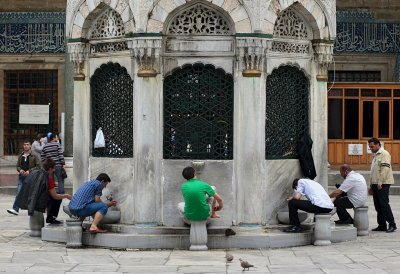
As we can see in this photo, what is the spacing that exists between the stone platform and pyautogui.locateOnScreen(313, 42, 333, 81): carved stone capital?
2305 mm

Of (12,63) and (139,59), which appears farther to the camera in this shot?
(12,63)

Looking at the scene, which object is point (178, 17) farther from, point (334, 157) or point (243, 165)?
point (334, 157)

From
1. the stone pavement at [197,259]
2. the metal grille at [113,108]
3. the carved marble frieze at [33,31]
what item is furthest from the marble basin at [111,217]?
the carved marble frieze at [33,31]

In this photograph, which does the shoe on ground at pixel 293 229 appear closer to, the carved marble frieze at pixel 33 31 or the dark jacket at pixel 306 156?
the dark jacket at pixel 306 156

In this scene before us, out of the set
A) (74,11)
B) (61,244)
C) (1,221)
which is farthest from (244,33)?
(1,221)

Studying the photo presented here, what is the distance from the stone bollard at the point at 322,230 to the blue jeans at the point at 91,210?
9.43 feet

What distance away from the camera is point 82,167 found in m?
16.6

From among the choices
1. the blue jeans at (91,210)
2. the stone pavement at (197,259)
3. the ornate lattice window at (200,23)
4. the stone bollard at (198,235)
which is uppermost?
the ornate lattice window at (200,23)

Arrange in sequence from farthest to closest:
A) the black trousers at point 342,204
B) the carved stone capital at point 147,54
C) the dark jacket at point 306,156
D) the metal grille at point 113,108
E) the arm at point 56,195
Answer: the black trousers at point 342,204
the arm at point 56,195
the dark jacket at point 306,156
the metal grille at point 113,108
the carved stone capital at point 147,54

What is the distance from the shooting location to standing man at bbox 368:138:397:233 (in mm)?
17641

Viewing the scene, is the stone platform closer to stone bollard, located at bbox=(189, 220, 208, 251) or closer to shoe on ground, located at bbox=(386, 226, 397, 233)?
stone bollard, located at bbox=(189, 220, 208, 251)

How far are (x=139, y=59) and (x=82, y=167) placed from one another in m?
2.07

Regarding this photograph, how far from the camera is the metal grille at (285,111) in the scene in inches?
629

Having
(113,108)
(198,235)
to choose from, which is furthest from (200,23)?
(198,235)
